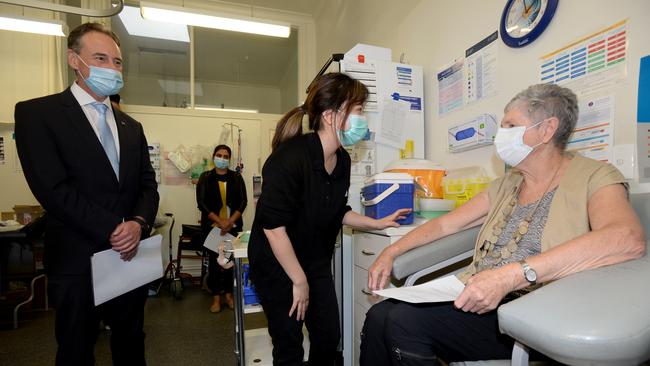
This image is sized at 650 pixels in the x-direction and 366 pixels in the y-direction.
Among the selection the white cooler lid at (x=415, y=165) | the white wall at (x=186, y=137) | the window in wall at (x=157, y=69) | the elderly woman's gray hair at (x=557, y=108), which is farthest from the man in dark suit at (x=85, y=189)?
the window in wall at (x=157, y=69)

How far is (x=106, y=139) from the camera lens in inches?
51.0

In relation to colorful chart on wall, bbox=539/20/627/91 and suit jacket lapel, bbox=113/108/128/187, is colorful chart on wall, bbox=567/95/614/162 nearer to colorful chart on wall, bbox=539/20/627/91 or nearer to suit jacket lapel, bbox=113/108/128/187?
colorful chart on wall, bbox=539/20/627/91

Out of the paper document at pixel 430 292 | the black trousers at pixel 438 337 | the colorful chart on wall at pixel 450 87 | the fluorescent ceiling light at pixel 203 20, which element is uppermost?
the fluorescent ceiling light at pixel 203 20

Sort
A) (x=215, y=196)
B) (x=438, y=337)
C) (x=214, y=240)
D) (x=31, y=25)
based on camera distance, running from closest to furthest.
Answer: (x=438, y=337), (x=214, y=240), (x=31, y=25), (x=215, y=196)

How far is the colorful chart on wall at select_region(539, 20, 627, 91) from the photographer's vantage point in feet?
3.86

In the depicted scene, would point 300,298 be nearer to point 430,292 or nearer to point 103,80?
point 430,292

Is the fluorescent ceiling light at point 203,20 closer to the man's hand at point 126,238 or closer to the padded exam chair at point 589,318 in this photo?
the man's hand at point 126,238

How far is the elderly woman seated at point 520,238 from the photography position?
2.72ft

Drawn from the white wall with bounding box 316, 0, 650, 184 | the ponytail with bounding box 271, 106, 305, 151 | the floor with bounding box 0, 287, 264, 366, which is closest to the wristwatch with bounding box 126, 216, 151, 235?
the ponytail with bounding box 271, 106, 305, 151

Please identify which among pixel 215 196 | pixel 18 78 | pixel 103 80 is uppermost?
pixel 18 78

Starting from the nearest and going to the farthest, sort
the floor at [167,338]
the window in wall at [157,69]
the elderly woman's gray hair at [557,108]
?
the elderly woman's gray hair at [557,108]
the floor at [167,338]
the window in wall at [157,69]

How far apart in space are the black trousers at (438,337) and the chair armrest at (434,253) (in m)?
0.14

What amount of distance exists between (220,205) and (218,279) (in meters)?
0.74

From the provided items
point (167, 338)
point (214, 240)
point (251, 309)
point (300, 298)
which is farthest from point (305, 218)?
point (167, 338)
